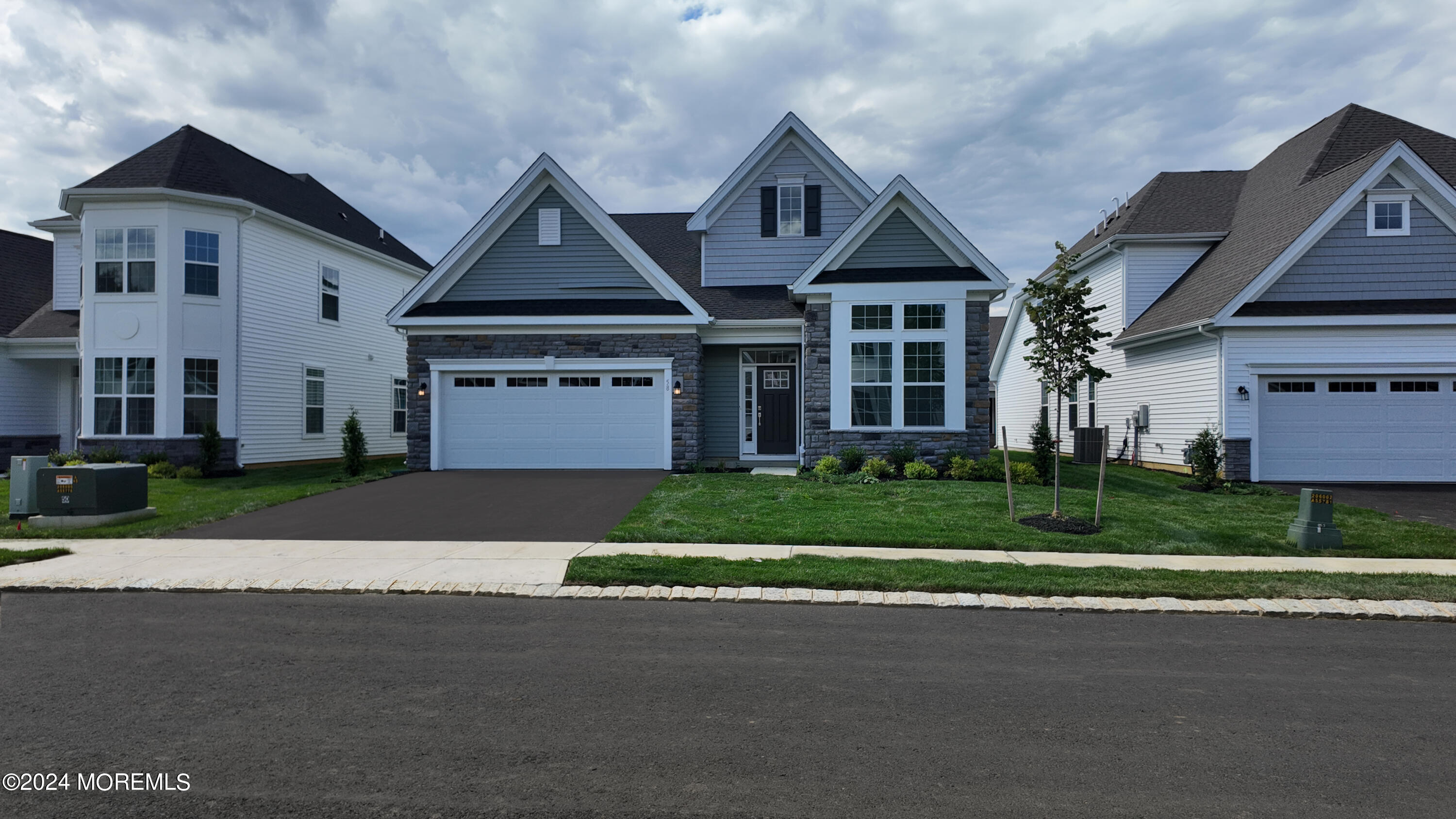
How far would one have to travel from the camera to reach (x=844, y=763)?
373 centimetres

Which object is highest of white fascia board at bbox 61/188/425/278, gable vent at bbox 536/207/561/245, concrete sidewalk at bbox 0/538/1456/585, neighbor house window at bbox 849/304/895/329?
white fascia board at bbox 61/188/425/278

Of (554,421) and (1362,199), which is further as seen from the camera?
(554,421)

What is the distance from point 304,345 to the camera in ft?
69.7

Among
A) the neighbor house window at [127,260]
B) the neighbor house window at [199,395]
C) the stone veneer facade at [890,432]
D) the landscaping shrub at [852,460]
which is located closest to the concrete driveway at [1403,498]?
the stone veneer facade at [890,432]

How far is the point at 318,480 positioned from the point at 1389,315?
78.2 feet

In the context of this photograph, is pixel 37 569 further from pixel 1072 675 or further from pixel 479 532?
pixel 1072 675

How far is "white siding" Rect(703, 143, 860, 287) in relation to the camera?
760 inches

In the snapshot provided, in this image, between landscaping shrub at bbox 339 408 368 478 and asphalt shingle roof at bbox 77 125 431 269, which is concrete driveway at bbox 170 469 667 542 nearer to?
landscaping shrub at bbox 339 408 368 478

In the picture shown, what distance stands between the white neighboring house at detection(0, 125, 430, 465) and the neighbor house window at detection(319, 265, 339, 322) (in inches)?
2.0

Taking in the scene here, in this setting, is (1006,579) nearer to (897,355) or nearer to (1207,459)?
(897,355)

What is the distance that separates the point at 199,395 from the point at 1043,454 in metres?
20.4

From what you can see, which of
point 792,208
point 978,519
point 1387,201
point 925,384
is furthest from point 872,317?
point 1387,201

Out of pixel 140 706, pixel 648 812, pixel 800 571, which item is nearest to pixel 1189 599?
pixel 800 571

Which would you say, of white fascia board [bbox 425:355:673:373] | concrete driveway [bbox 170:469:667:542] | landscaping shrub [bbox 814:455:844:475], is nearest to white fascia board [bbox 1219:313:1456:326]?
landscaping shrub [bbox 814:455:844:475]
